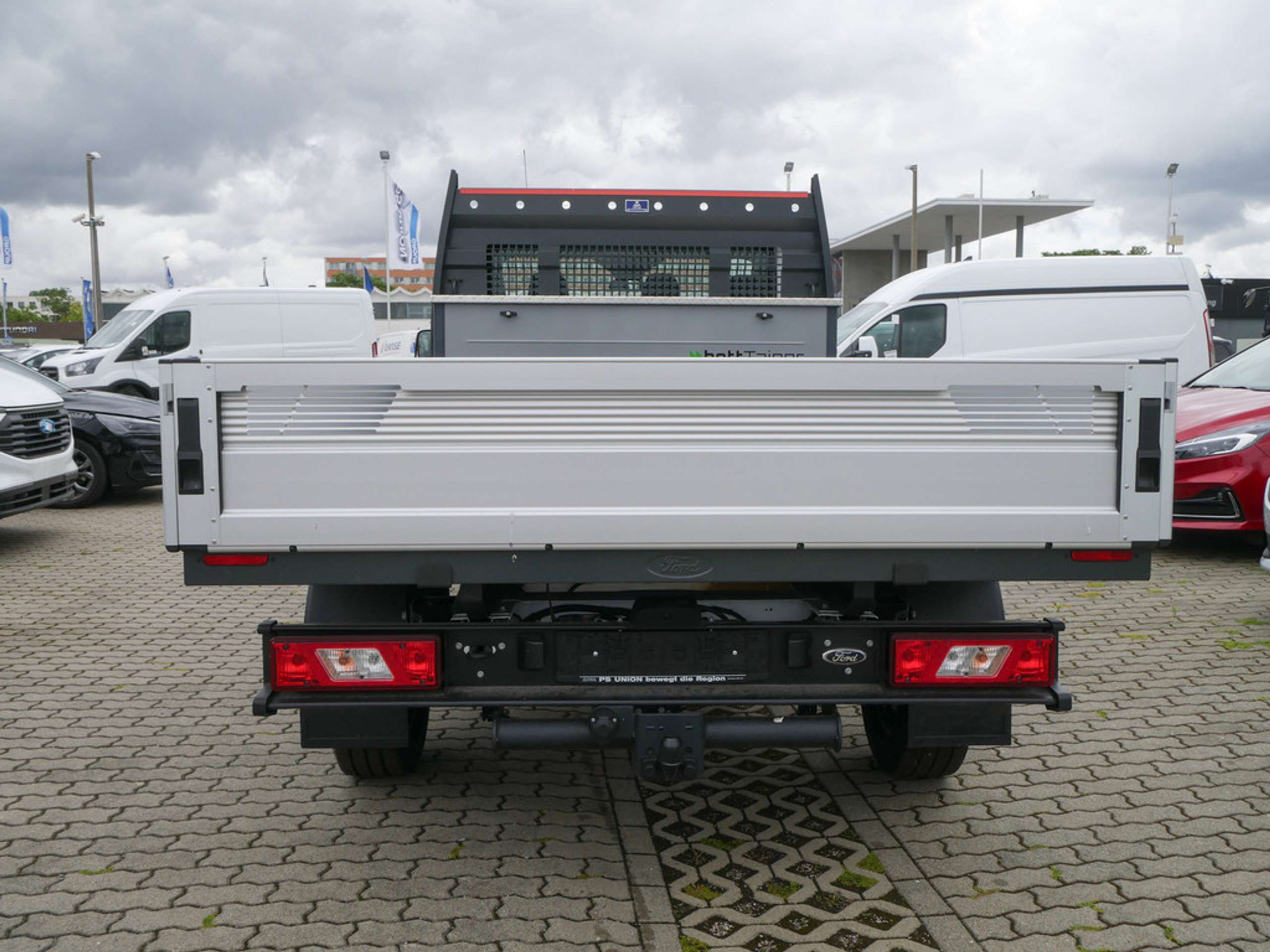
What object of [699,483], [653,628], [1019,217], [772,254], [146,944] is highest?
[1019,217]

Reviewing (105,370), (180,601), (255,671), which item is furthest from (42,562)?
(105,370)

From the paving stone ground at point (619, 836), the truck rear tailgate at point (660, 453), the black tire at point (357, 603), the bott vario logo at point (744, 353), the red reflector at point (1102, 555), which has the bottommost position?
the paving stone ground at point (619, 836)

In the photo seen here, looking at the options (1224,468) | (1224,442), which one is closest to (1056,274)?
(1224,442)

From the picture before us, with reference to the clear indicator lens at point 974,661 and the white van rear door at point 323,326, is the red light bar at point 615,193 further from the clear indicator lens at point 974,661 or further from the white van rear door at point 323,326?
the white van rear door at point 323,326

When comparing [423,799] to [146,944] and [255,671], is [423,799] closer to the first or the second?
[146,944]

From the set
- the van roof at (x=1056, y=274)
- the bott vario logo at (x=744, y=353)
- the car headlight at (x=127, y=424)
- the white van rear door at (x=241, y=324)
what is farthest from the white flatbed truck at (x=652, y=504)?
the white van rear door at (x=241, y=324)

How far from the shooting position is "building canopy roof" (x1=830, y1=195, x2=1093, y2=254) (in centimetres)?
4194

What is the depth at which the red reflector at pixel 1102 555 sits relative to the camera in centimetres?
348

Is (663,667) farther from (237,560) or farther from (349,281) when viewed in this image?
(349,281)

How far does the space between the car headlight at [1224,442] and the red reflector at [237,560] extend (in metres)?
7.48

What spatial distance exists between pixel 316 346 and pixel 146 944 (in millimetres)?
16880

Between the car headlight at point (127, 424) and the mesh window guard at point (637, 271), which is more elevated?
the mesh window guard at point (637, 271)

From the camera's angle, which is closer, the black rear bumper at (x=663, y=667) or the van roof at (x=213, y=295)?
the black rear bumper at (x=663, y=667)

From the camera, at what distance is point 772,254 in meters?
6.90
